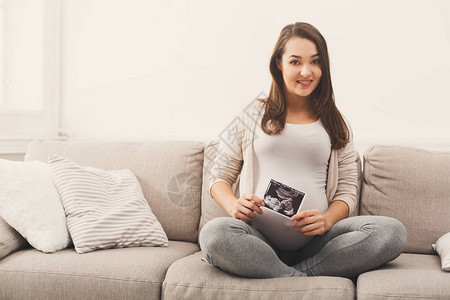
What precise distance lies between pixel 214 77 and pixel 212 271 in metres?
1.31

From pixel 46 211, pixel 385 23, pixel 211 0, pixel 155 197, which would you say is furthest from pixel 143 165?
pixel 385 23

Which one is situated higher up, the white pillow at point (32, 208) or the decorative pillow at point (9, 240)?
the white pillow at point (32, 208)

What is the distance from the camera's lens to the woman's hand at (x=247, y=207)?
4.95ft

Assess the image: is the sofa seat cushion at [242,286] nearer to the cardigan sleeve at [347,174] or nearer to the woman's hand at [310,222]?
the woman's hand at [310,222]

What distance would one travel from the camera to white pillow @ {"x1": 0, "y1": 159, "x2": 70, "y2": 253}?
1.65 m

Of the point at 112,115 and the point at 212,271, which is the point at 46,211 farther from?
the point at 112,115

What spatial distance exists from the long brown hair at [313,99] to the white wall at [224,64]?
60 cm

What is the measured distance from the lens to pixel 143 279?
4.81 feet

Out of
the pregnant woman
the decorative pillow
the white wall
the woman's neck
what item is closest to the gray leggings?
the pregnant woman

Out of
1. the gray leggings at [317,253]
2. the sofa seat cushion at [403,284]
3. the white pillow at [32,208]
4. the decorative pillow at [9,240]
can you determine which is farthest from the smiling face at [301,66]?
the decorative pillow at [9,240]

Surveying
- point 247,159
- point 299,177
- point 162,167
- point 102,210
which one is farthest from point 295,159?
point 102,210

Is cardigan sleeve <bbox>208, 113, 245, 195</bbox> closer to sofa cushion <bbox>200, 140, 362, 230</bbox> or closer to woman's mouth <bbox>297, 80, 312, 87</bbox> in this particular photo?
sofa cushion <bbox>200, 140, 362, 230</bbox>

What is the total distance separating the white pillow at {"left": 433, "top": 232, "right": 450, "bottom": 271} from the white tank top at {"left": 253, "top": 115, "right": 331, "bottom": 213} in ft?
1.34

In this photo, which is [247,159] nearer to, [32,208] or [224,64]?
[32,208]
